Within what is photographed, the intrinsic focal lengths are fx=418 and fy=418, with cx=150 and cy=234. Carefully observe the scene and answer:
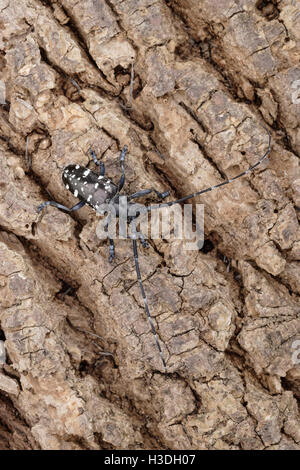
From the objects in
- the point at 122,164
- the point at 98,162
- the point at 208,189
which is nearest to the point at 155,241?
the point at 208,189

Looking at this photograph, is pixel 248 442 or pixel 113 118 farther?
pixel 113 118

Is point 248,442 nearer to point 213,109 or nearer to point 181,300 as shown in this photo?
point 181,300

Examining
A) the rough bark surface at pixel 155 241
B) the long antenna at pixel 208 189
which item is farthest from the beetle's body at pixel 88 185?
the long antenna at pixel 208 189

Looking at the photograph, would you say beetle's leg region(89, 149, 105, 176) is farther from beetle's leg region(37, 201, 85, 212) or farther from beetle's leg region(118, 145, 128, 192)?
beetle's leg region(37, 201, 85, 212)

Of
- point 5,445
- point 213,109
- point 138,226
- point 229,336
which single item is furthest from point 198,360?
point 213,109

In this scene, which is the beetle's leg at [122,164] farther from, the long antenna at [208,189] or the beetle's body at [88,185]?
the long antenna at [208,189]

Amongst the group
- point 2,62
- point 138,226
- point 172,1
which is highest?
point 172,1
